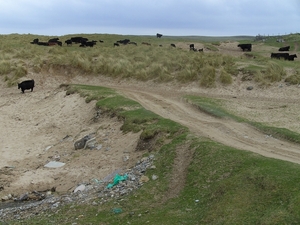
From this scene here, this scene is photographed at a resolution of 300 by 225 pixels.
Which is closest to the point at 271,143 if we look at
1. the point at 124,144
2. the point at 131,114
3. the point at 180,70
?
the point at 124,144

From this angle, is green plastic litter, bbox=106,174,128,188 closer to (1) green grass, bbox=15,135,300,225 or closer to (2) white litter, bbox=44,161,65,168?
(1) green grass, bbox=15,135,300,225

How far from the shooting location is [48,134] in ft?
61.2

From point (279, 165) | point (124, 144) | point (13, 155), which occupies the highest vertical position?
point (279, 165)

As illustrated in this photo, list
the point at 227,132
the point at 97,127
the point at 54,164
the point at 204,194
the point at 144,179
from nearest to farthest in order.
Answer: the point at 204,194
the point at 144,179
the point at 227,132
the point at 54,164
the point at 97,127

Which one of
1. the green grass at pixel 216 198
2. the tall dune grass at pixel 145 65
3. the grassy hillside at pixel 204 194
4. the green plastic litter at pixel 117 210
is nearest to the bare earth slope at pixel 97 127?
the tall dune grass at pixel 145 65

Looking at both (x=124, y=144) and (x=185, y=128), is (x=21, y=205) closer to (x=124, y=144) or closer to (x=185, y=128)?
(x=124, y=144)

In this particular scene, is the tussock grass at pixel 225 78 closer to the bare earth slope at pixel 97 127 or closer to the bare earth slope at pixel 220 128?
the bare earth slope at pixel 97 127

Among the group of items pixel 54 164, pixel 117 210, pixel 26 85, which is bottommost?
pixel 54 164

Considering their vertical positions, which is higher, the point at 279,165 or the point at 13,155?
the point at 279,165

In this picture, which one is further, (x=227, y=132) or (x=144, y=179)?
(x=227, y=132)

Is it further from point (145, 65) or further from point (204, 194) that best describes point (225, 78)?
point (204, 194)

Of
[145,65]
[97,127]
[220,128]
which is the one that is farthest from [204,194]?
[145,65]

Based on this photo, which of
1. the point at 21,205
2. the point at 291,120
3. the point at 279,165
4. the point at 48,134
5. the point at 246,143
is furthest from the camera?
the point at 48,134

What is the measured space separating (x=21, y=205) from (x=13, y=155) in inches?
211
